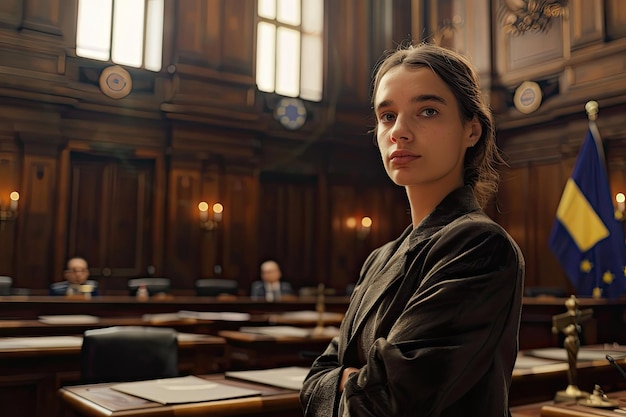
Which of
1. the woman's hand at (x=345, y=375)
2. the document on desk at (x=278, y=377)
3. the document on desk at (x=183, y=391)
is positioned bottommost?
the document on desk at (x=278, y=377)

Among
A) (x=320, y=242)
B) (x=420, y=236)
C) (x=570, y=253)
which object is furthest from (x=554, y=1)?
(x=420, y=236)

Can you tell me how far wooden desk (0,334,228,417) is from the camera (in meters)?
3.22

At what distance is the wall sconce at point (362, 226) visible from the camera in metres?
10.8

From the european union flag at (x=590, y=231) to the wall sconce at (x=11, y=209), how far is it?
20.9 feet

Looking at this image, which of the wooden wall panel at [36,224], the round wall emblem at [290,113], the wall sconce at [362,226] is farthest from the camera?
the wall sconce at [362,226]

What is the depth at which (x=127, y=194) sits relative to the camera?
9.15m

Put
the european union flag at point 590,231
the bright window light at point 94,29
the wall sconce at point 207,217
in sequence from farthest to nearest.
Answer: the wall sconce at point 207,217
the bright window light at point 94,29
the european union flag at point 590,231

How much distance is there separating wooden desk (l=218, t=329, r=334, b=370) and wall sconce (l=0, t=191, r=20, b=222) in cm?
494

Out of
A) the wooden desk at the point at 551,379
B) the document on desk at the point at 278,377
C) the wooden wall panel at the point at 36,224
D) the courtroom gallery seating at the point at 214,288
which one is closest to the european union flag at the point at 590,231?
the wooden desk at the point at 551,379

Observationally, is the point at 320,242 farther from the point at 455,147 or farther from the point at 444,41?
the point at 455,147

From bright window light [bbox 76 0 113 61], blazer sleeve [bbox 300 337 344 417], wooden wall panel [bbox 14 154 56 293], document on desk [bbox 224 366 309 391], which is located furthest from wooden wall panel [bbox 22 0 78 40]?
blazer sleeve [bbox 300 337 344 417]

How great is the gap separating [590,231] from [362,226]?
245 inches

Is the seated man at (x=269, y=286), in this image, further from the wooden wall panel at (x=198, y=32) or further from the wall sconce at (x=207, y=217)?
the wooden wall panel at (x=198, y=32)

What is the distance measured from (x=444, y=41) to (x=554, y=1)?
1964 millimetres
